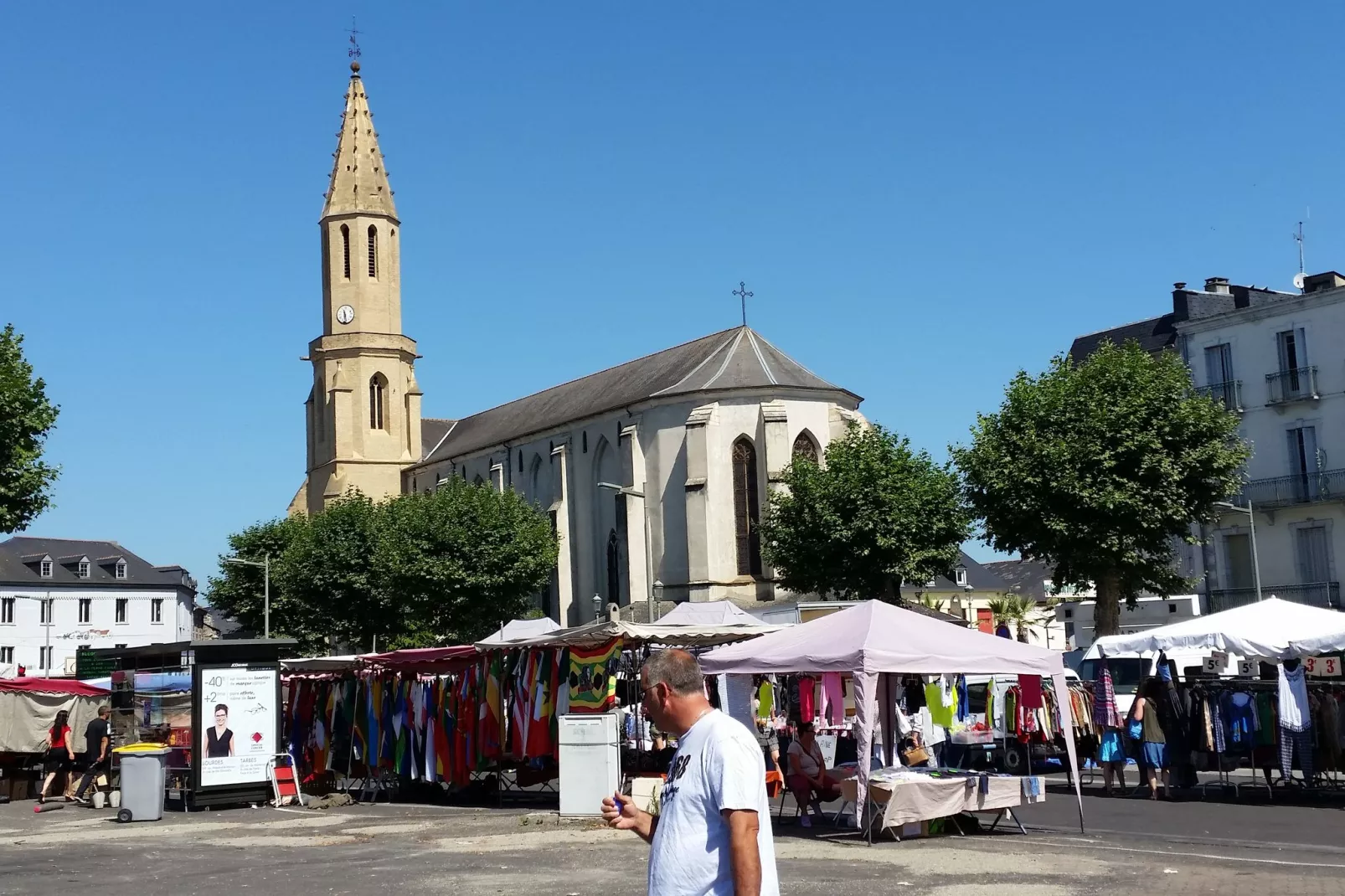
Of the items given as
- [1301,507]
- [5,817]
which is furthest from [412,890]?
[1301,507]

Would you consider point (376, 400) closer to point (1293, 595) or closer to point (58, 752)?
point (1293, 595)

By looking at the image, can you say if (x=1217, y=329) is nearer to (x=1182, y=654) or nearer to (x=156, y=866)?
(x=1182, y=654)

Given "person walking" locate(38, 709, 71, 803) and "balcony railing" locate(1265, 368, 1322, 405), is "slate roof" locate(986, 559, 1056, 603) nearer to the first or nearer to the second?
"balcony railing" locate(1265, 368, 1322, 405)

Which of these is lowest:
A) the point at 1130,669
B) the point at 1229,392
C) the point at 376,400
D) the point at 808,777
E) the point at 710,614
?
the point at 808,777

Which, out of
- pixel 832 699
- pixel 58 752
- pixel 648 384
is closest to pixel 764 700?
pixel 832 699

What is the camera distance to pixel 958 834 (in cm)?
A: 1536

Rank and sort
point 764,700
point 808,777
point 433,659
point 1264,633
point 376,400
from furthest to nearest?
point 376,400 → point 764,700 → point 433,659 → point 1264,633 → point 808,777

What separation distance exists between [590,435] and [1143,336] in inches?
938

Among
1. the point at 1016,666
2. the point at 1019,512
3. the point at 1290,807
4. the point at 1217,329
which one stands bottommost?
the point at 1290,807

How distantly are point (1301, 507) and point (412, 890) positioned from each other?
138 ft

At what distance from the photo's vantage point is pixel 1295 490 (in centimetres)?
4766

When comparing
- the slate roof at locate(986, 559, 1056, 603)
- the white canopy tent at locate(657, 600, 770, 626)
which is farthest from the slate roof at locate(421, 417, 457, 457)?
the white canopy tent at locate(657, 600, 770, 626)

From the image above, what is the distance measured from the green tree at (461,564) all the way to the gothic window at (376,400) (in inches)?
670

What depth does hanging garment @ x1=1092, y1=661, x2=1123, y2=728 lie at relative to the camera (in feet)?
68.3
